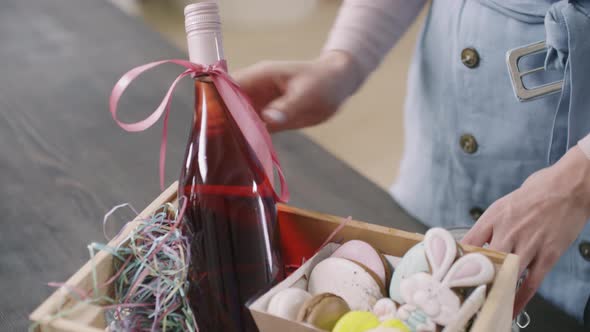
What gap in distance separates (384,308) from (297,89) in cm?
40

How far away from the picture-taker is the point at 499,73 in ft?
2.80

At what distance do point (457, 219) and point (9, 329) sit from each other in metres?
0.64

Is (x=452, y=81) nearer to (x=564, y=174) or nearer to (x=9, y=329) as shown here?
(x=564, y=174)

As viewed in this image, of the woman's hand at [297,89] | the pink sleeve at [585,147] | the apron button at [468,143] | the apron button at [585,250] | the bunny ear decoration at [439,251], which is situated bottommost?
the apron button at [585,250]

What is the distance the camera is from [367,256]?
506 millimetres

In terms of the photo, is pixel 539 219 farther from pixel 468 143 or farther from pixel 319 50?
pixel 319 50

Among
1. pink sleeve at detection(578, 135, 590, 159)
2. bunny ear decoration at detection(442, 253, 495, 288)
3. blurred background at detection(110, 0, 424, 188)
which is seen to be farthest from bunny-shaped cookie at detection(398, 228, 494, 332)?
blurred background at detection(110, 0, 424, 188)

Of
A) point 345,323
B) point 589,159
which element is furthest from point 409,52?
point 345,323

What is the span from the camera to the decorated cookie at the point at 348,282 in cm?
47

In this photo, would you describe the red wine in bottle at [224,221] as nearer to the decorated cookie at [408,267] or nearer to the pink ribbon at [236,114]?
the pink ribbon at [236,114]

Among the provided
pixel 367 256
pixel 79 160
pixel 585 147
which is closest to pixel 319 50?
pixel 79 160

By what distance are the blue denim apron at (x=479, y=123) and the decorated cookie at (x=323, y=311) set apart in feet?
1.36

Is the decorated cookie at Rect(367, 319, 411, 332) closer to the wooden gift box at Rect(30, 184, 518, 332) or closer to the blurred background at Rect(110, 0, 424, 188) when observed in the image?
the wooden gift box at Rect(30, 184, 518, 332)

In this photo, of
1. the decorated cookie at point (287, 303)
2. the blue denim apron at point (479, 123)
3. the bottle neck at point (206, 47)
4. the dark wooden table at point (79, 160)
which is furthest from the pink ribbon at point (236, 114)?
the blue denim apron at point (479, 123)
